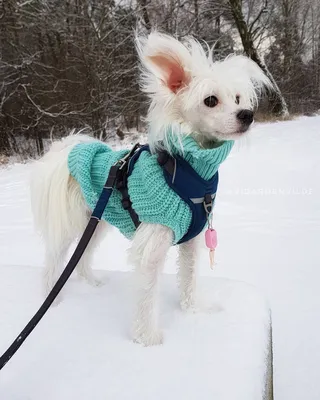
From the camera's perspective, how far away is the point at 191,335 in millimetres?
1448

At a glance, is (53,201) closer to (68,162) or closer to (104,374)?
(68,162)

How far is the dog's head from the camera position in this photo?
1.27m

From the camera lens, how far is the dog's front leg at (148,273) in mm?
1377

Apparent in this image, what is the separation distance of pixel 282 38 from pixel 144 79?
13.3 m

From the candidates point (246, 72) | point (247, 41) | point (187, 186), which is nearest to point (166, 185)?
point (187, 186)

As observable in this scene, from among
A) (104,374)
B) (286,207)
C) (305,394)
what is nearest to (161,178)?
(104,374)

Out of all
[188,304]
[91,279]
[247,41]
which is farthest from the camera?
[247,41]

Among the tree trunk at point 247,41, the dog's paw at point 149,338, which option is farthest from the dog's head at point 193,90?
the tree trunk at point 247,41

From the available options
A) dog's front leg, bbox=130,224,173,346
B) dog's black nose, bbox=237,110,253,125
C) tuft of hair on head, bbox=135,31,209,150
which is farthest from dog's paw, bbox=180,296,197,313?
dog's black nose, bbox=237,110,253,125

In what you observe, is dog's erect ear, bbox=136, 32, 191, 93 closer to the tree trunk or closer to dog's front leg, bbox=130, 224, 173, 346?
dog's front leg, bbox=130, 224, 173, 346

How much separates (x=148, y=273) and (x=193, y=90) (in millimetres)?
672

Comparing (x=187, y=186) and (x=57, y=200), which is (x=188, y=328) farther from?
(x=57, y=200)

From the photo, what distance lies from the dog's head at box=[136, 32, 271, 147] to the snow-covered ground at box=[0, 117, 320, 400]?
0.87 feet

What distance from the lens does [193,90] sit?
1.29 metres
